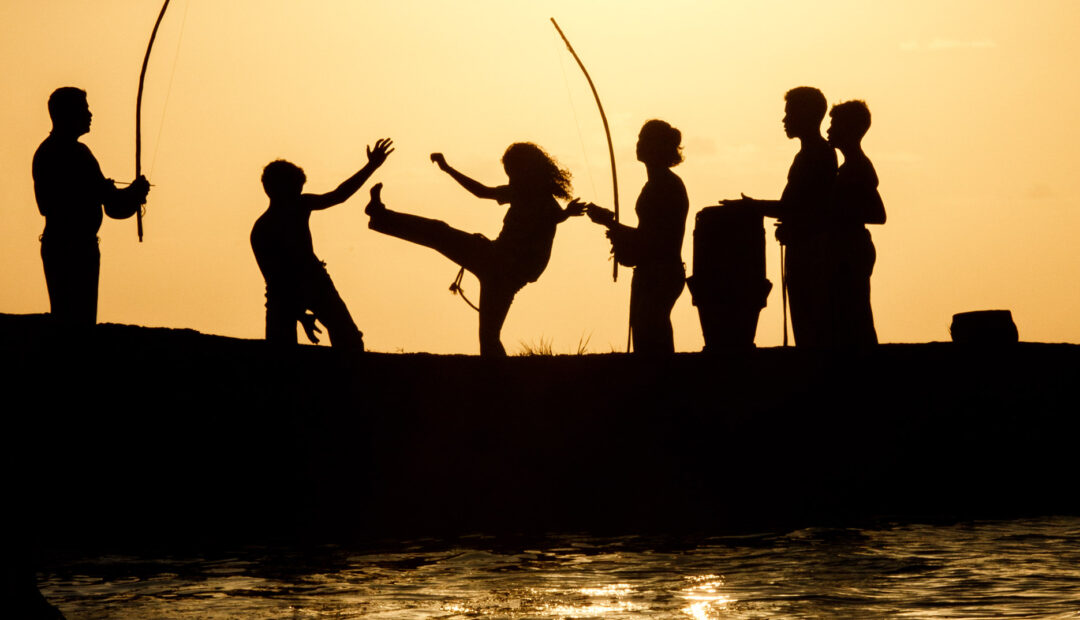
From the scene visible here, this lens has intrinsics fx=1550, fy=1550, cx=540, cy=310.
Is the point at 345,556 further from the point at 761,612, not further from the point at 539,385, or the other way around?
the point at 761,612

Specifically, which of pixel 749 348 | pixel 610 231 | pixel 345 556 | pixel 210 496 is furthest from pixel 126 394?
pixel 749 348

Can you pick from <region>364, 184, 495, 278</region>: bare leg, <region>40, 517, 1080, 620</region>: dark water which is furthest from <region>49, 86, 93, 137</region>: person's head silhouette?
<region>40, 517, 1080, 620</region>: dark water

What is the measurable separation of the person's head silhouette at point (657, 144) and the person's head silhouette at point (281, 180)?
2.44m

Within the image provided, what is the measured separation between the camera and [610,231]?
35.6 ft

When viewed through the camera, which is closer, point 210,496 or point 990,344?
point 210,496

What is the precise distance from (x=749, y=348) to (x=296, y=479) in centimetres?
338

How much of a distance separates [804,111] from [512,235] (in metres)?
2.16

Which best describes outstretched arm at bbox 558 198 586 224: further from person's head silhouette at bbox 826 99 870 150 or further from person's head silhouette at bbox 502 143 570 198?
person's head silhouette at bbox 826 99 870 150

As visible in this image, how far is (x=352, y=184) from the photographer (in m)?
10.8

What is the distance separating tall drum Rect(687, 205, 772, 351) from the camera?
38.0 feet

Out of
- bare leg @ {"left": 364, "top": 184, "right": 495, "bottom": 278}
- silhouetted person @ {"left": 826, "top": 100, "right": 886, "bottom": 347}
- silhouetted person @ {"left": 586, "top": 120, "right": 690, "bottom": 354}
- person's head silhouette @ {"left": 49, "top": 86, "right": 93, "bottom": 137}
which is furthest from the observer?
bare leg @ {"left": 364, "top": 184, "right": 495, "bottom": 278}

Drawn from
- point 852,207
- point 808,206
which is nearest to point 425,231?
point 808,206

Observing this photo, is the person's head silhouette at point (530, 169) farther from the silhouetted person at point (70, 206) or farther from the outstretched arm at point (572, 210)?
the silhouetted person at point (70, 206)

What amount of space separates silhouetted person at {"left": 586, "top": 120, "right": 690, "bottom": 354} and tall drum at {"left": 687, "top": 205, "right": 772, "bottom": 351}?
89 centimetres
